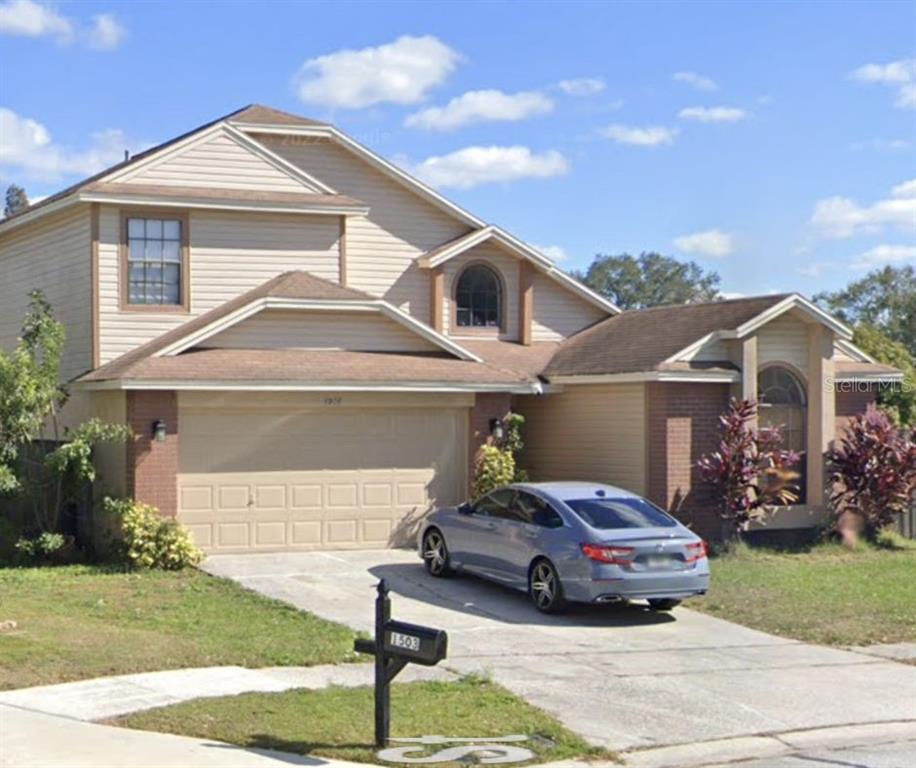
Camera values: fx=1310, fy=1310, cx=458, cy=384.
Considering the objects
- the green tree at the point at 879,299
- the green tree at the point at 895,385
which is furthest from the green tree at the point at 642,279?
the green tree at the point at 895,385

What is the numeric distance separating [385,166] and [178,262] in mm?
4812

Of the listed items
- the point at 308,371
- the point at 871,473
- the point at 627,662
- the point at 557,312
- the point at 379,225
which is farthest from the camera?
the point at 557,312

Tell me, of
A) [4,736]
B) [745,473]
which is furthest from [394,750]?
[745,473]

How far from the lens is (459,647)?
13.5m

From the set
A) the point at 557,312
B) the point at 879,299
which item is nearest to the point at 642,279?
the point at 879,299

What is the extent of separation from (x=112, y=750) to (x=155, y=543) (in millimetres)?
9173

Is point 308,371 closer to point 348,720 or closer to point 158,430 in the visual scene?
point 158,430

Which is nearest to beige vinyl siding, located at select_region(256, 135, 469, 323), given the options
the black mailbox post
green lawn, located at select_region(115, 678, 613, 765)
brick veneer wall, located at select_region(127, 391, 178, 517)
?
brick veneer wall, located at select_region(127, 391, 178, 517)

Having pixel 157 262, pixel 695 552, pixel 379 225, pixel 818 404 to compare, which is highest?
pixel 379 225

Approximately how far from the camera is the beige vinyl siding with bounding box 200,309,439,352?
20062 mm

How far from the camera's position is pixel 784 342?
2141 centimetres

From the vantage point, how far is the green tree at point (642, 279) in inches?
3514

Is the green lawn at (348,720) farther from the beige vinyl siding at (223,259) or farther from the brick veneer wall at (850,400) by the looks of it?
the brick veneer wall at (850,400)

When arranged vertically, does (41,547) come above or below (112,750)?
above
